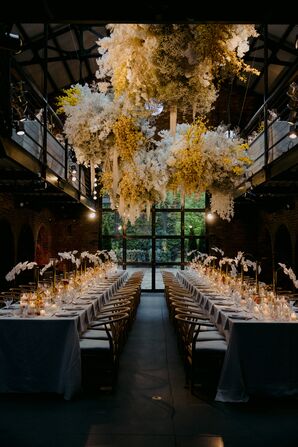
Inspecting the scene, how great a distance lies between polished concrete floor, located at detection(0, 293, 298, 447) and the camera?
3783mm

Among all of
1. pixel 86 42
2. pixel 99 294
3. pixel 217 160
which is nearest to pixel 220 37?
pixel 217 160

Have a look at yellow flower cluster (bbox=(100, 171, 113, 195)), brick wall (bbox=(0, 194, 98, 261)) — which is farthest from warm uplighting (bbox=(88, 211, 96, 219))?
yellow flower cluster (bbox=(100, 171, 113, 195))

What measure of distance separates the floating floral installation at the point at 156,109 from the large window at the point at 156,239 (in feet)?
Answer: 25.2

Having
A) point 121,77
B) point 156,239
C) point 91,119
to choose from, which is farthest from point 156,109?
point 156,239

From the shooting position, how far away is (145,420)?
13.9ft

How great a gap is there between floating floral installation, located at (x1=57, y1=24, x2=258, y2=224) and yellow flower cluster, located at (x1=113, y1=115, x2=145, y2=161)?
0.01m

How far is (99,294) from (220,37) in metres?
5.80

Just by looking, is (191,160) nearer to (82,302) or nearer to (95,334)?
(82,302)

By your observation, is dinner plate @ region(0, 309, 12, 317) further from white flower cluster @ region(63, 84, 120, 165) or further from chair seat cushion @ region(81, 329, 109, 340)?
white flower cluster @ region(63, 84, 120, 165)

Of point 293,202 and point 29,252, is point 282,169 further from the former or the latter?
point 29,252

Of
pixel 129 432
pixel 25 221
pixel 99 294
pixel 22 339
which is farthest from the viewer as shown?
pixel 25 221

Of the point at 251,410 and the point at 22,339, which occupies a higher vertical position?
the point at 22,339

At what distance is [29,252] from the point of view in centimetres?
1277

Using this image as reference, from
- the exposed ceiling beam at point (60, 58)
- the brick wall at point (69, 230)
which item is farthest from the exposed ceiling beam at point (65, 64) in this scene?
the brick wall at point (69, 230)
